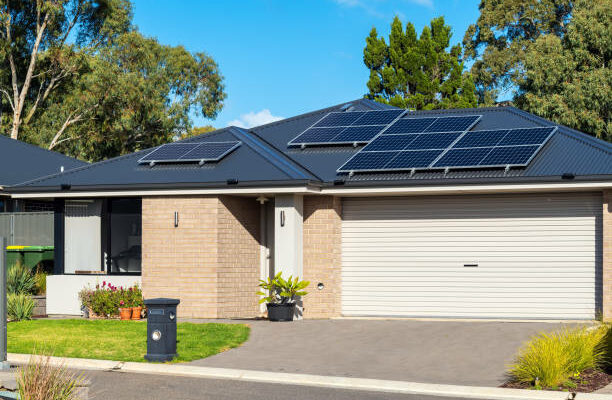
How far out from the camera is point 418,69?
167 feet

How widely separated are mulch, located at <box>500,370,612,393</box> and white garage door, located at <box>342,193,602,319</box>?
6.72 metres

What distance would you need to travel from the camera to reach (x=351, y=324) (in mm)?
18953

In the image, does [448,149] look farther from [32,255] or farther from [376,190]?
[32,255]

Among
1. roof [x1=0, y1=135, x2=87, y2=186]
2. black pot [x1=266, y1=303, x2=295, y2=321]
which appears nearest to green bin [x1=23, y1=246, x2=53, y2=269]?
roof [x1=0, y1=135, x2=87, y2=186]

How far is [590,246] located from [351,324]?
581 cm

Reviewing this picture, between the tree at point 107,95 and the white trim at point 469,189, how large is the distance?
97.5ft

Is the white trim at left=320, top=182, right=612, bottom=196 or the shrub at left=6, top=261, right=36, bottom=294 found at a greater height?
the white trim at left=320, top=182, right=612, bottom=196

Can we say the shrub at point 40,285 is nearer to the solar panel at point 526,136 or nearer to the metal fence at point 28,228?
the metal fence at point 28,228

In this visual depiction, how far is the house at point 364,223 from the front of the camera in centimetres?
1909

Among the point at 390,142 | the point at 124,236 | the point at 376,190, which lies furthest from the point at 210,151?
the point at 376,190

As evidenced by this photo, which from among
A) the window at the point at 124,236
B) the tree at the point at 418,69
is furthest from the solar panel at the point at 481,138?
the tree at the point at 418,69

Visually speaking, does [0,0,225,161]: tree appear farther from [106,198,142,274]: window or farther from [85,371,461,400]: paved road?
[85,371,461,400]: paved road

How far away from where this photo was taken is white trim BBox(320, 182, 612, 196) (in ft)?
59.3

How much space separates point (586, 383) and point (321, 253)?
31.0 feet
